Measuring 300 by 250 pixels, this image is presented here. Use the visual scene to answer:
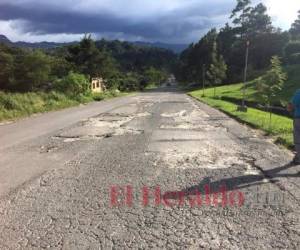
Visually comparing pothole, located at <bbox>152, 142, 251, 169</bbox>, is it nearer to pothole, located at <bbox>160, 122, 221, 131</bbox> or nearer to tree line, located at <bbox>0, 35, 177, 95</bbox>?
pothole, located at <bbox>160, 122, 221, 131</bbox>

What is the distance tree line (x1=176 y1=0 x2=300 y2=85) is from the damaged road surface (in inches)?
2437

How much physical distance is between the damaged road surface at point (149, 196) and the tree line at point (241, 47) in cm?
6190

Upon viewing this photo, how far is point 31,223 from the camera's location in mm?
5070

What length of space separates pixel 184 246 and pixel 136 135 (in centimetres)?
919

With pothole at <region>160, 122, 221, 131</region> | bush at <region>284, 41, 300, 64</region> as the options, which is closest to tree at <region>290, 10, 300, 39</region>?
bush at <region>284, 41, 300, 64</region>

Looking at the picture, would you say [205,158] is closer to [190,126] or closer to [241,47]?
[190,126]

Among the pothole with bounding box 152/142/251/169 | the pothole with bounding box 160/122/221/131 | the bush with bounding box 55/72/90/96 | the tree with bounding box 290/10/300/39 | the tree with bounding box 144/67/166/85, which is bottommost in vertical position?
the tree with bounding box 144/67/166/85

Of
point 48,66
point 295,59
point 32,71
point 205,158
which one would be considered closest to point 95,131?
point 205,158

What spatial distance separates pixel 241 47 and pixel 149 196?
8792 cm

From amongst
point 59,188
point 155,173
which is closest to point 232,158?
point 155,173

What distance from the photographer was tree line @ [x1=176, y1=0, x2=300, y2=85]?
78800 mm

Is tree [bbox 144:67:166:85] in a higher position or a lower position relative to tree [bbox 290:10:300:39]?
lower

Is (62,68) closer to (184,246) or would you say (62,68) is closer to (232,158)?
(232,158)

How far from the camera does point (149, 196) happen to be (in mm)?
6152
